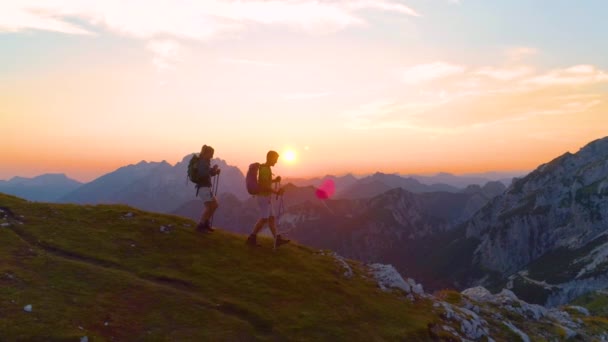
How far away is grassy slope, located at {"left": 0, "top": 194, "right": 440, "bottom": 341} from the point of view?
15.1 metres

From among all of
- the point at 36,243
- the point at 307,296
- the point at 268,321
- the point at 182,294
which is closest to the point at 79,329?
the point at 182,294

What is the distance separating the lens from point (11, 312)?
1390 centimetres

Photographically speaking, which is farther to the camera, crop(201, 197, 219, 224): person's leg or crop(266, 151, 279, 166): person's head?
crop(201, 197, 219, 224): person's leg

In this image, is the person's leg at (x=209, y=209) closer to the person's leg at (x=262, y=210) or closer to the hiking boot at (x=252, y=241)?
the person's leg at (x=262, y=210)

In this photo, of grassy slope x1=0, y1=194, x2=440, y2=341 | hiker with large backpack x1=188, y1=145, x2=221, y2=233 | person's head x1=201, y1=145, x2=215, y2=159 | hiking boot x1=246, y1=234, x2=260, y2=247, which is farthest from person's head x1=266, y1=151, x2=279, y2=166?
grassy slope x1=0, y1=194, x2=440, y2=341

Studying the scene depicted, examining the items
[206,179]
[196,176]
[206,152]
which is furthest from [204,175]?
[206,152]

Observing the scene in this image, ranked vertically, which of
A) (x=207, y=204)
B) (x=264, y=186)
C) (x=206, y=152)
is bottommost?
(x=207, y=204)

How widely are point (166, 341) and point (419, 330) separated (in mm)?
12497

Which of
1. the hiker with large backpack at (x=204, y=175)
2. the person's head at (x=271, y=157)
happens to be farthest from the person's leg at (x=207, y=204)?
the person's head at (x=271, y=157)

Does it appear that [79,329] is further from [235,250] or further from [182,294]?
[235,250]

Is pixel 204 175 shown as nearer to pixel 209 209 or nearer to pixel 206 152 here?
pixel 206 152

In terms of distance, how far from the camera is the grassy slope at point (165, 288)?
15070 millimetres

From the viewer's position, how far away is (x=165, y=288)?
1850 cm

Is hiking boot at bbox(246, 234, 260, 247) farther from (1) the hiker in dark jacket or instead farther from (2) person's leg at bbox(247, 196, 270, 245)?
(1) the hiker in dark jacket
